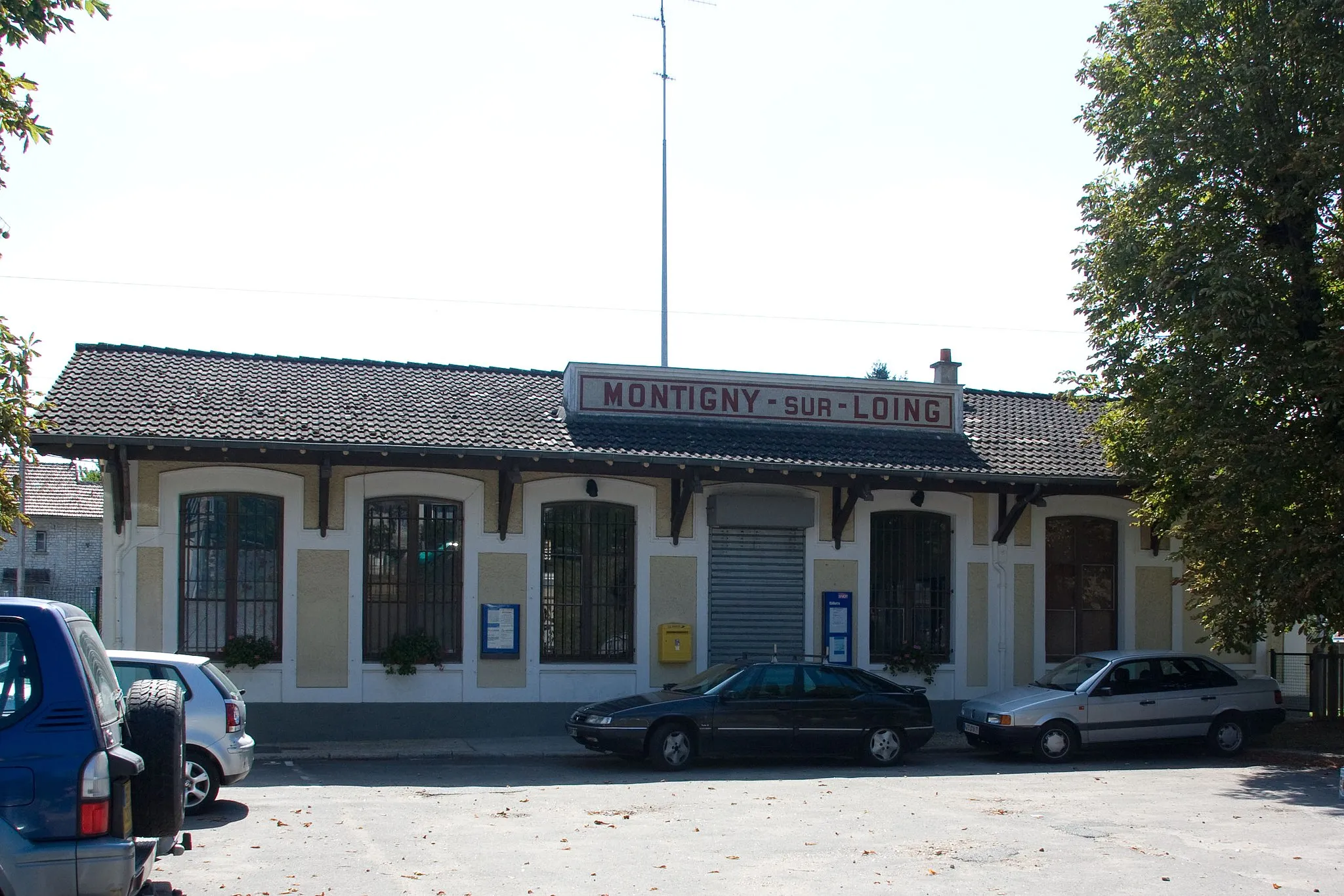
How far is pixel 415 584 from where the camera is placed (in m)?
17.2

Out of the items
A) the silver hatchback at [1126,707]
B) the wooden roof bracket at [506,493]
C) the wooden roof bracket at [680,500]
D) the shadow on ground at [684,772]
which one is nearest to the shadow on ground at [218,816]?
the shadow on ground at [684,772]

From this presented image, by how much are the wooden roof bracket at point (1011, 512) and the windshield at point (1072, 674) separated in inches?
104

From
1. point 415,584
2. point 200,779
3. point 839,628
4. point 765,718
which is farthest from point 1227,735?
point 200,779

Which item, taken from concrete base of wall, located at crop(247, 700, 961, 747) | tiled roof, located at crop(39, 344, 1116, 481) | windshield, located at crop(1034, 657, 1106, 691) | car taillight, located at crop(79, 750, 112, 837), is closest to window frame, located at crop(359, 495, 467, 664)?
concrete base of wall, located at crop(247, 700, 961, 747)

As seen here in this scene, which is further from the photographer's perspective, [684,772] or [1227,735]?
[1227,735]

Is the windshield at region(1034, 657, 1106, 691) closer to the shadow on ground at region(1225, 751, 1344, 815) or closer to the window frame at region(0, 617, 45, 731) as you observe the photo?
the shadow on ground at region(1225, 751, 1344, 815)

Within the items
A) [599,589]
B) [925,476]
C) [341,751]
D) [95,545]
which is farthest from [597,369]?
[95,545]

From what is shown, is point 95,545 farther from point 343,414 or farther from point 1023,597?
point 1023,597

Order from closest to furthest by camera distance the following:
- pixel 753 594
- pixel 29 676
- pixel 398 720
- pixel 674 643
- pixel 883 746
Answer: pixel 29 676 < pixel 883 746 < pixel 398 720 < pixel 674 643 < pixel 753 594

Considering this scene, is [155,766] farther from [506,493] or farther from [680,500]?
[680,500]

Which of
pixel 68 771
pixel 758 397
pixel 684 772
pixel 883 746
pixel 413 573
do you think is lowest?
pixel 684 772

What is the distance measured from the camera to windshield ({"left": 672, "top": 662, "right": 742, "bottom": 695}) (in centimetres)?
1481

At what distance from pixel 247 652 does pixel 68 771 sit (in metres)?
11.4

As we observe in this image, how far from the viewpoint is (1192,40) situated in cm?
1617
